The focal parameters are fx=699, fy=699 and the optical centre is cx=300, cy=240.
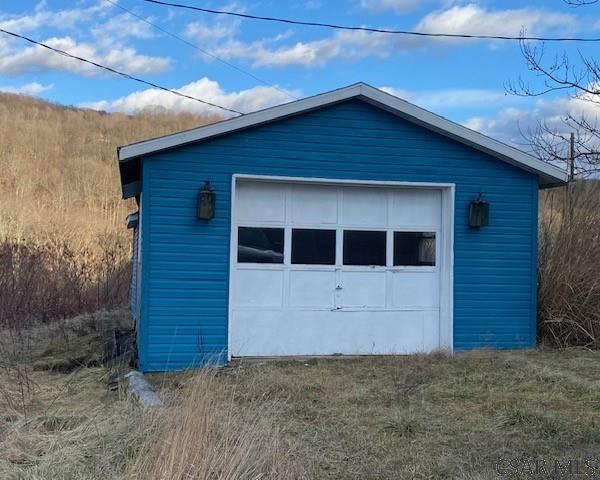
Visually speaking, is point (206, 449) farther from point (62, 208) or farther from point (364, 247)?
point (62, 208)

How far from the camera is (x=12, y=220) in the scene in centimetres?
1948

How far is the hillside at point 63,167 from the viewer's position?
20.6m

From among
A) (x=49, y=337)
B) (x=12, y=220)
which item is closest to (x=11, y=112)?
(x=12, y=220)

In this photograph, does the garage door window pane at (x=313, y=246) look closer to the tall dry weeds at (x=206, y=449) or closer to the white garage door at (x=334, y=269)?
the white garage door at (x=334, y=269)

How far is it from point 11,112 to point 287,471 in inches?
1730

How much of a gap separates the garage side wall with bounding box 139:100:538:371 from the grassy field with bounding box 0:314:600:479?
0.75 m

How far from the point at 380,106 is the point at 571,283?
3.98m

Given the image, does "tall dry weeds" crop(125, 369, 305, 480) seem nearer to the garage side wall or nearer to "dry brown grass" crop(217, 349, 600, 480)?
"dry brown grass" crop(217, 349, 600, 480)

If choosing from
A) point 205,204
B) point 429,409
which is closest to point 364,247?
point 205,204

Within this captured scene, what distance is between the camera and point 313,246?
31.0ft

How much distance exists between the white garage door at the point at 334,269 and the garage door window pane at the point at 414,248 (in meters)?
0.01

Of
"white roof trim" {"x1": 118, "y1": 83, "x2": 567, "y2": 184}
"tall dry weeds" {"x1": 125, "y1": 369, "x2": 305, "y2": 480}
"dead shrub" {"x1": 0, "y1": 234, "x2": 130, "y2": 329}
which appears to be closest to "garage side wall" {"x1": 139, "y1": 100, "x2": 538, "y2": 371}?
"white roof trim" {"x1": 118, "y1": 83, "x2": 567, "y2": 184}

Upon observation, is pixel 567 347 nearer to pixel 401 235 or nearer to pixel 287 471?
pixel 401 235

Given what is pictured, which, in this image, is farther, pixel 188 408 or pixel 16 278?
pixel 16 278
